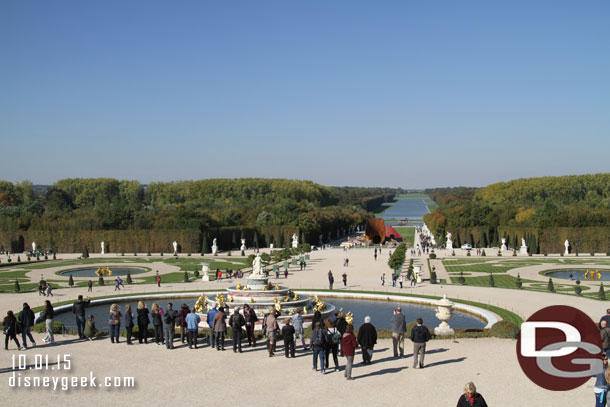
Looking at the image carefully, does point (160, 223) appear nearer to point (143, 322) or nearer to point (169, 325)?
point (143, 322)

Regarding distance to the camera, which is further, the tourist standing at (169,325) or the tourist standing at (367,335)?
the tourist standing at (169,325)

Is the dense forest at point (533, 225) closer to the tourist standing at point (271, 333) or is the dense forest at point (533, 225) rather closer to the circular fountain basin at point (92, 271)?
the circular fountain basin at point (92, 271)

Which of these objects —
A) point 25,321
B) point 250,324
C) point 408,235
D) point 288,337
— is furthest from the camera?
point 408,235

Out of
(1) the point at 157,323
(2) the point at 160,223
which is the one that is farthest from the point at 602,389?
(2) the point at 160,223

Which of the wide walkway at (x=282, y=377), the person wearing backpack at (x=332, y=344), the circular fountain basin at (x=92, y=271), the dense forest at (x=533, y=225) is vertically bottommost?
the wide walkway at (x=282, y=377)

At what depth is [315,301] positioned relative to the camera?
97.2 ft

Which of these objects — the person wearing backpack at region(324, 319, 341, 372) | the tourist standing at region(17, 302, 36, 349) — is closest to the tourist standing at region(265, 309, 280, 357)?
the person wearing backpack at region(324, 319, 341, 372)

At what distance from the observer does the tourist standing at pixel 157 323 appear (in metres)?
20.3

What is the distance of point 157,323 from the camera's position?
67.6ft

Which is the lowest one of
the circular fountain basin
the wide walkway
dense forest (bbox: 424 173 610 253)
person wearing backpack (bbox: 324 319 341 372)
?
the wide walkway

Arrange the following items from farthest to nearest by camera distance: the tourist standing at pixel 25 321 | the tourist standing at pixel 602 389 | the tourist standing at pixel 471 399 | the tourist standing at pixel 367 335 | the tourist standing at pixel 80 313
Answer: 1. the tourist standing at pixel 80 313
2. the tourist standing at pixel 25 321
3. the tourist standing at pixel 367 335
4. the tourist standing at pixel 602 389
5. the tourist standing at pixel 471 399

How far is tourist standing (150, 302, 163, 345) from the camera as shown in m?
20.3

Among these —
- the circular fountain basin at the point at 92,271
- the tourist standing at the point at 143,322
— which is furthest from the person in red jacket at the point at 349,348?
the circular fountain basin at the point at 92,271

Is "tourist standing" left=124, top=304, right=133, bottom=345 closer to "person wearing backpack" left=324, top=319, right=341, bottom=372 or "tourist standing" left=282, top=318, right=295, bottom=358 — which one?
"tourist standing" left=282, top=318, right=295, bottom=358
